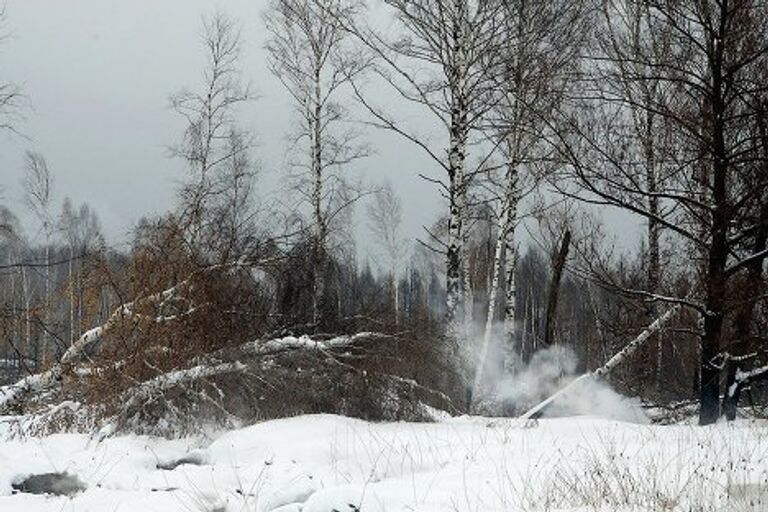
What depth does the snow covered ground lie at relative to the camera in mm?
4453

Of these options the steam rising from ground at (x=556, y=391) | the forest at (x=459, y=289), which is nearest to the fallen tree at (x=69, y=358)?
the forest at (x=459, y=289)

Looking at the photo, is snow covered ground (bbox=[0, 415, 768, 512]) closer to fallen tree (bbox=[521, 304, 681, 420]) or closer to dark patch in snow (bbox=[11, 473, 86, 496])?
dark patch in snow (bbox=[11, 473, 86, 496])

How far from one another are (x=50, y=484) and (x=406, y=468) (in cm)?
319

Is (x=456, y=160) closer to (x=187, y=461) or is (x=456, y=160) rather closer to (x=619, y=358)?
(x=619, y=358)


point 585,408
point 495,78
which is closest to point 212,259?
point 495,78

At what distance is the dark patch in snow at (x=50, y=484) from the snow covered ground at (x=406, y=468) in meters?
0.08

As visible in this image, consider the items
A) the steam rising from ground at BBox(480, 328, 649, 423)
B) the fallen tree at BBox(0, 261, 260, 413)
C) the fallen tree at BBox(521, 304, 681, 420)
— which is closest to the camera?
the fallen tree at BBox(521, 304, 681, 420)

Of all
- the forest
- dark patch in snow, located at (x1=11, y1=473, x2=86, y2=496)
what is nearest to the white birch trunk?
the forest

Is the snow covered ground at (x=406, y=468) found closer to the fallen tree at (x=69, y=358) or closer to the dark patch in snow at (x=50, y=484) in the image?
the dark patch in snow at (x=50, y=484)

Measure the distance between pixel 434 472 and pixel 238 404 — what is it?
434 centimetres

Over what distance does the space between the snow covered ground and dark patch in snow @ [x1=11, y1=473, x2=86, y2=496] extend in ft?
0.28

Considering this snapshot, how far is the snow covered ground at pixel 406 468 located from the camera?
14.6ft

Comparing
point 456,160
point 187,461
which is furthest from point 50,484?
point 456,160

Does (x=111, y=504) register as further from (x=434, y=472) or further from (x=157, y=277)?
(x=157, y=277)
